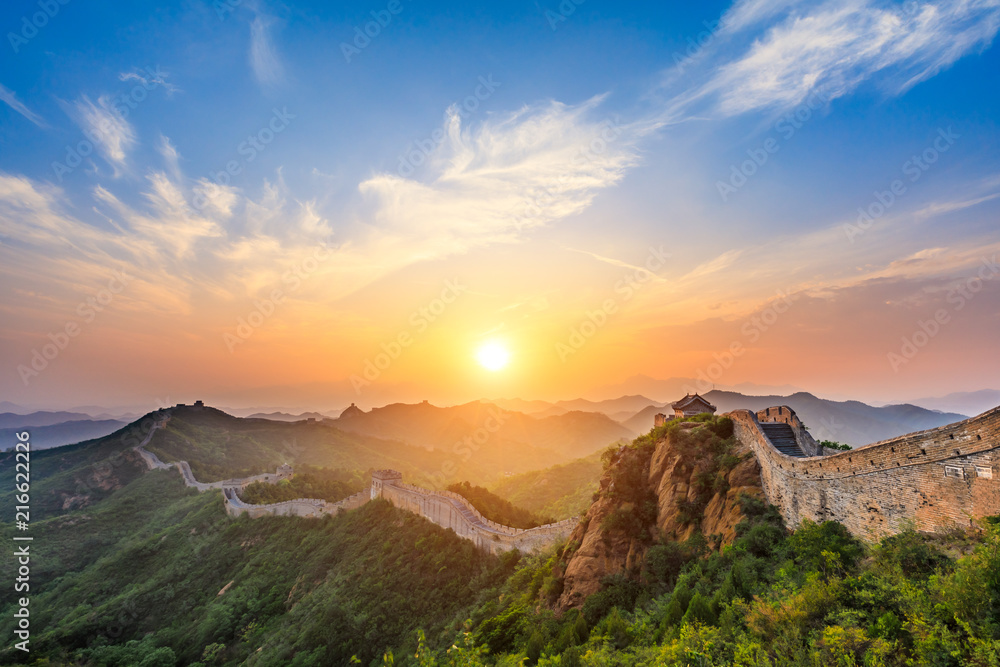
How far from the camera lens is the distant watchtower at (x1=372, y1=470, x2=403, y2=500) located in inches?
1953

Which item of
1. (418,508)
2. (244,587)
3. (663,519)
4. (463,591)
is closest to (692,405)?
(663,519)

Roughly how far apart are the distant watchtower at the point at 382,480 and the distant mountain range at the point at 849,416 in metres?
102

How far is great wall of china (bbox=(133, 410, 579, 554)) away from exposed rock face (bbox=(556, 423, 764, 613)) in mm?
7309

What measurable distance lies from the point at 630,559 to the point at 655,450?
651cm

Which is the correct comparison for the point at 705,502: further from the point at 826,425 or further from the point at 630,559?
the point at 826,425

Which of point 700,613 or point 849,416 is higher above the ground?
point 849,416

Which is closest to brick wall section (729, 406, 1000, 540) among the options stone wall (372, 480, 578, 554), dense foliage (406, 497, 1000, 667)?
dense foliage (406, 497, 1000, 667)

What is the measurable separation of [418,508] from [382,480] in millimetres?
8629

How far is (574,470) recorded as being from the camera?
92562 mm

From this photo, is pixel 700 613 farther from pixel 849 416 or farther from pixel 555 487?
pixel 849 416

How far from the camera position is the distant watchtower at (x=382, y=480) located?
49.6 meters

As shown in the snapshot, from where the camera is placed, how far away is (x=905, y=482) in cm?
1127

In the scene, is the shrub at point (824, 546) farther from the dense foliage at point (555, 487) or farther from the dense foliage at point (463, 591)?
the dense foliage at point (555, 487)

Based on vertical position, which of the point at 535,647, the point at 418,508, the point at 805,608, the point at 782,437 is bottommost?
the point at 535,647
